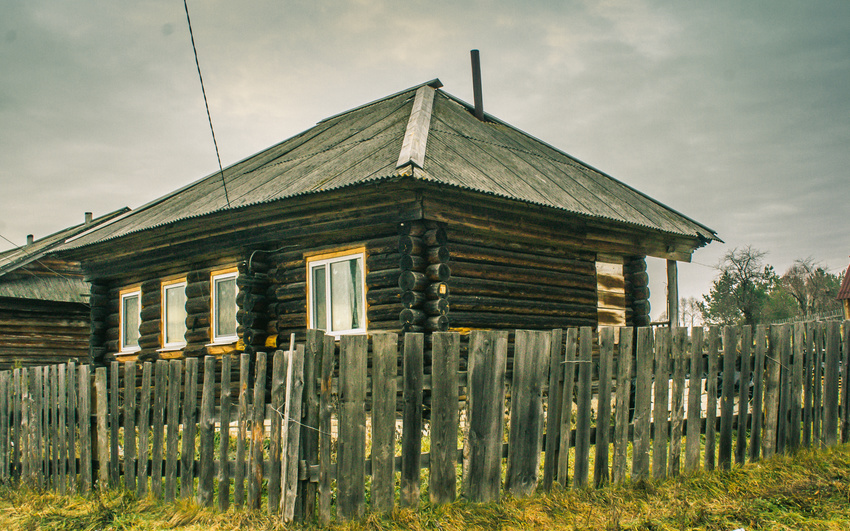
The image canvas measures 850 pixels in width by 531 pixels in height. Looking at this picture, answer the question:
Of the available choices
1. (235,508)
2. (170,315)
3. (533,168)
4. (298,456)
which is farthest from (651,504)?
(170,315)

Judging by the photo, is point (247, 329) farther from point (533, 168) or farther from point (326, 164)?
point (533, 168)

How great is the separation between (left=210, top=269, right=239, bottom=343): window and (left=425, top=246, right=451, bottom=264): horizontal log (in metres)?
4.09

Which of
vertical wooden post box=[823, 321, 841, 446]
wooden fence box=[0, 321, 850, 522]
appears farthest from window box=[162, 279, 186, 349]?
vertical wooden post box=[823, 321, 841, 446]

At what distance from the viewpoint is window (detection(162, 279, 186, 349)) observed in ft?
41.7

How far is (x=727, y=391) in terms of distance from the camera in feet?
19.1

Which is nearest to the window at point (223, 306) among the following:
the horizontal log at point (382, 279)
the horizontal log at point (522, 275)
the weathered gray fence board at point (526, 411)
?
the horizontal log at point (382, 279)

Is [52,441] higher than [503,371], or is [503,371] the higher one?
[503,371]

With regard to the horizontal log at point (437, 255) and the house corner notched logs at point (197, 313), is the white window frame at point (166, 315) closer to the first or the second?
the house corner notched logs at point (197, 313)

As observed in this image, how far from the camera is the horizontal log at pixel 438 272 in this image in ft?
29.3

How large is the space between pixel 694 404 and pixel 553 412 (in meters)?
1.46

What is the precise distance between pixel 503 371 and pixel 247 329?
6679 millimetres

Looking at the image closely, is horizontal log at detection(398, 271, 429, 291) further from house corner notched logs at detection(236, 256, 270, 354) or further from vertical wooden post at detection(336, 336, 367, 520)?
vertical wooden post at detection(336, 336, 367, 520)

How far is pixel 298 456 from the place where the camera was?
4324mm

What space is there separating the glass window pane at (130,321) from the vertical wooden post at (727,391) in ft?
38.2
